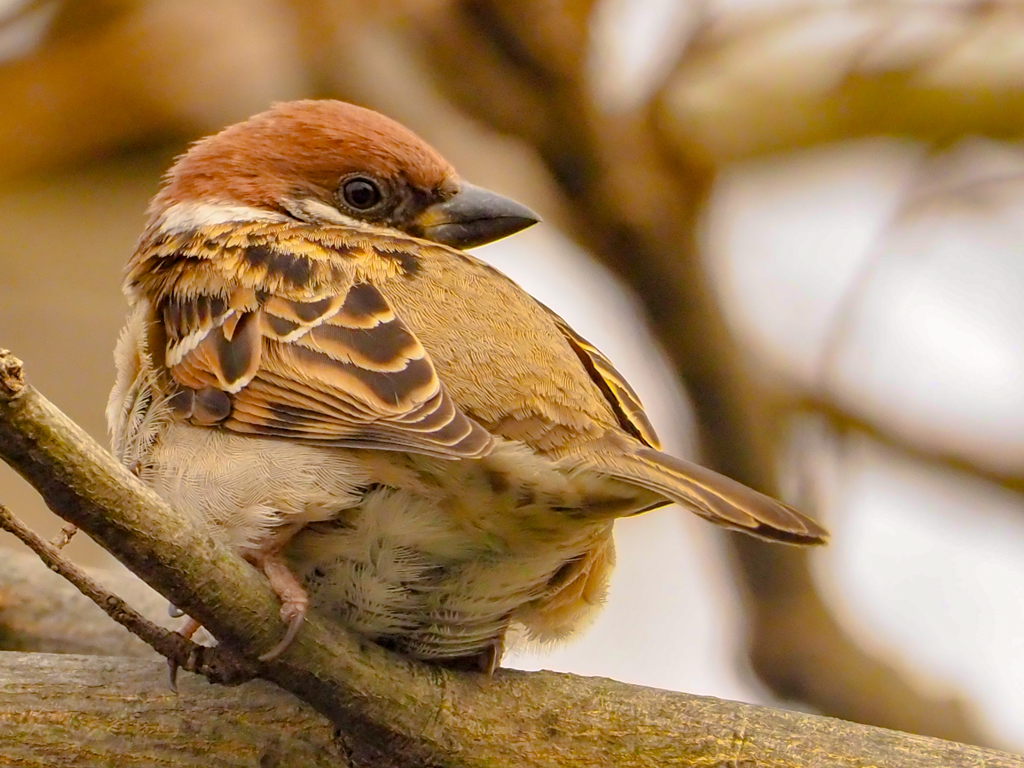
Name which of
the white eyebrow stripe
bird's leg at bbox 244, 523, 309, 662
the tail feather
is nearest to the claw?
bird's leg at bbox 244, 523, 309, 662

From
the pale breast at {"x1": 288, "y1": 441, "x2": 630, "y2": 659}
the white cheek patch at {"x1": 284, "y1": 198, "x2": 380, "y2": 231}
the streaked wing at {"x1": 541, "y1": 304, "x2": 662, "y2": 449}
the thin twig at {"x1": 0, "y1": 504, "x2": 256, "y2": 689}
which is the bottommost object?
the thin twig at {"x1": 0, "y1": 504, "x2": 256, "y2": 689}

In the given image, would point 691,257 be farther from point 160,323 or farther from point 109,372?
point 109,372

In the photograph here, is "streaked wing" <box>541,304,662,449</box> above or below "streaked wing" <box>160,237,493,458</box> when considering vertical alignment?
above

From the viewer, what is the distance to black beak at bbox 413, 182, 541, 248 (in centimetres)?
324

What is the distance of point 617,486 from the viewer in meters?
2.16

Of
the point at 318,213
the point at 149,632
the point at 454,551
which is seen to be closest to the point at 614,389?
the point at 454,551

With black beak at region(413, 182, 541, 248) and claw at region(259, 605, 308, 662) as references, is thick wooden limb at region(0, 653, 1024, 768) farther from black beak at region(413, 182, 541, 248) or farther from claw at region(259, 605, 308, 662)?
black beak at region(413, 182, 541, 248)

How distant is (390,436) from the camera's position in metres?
2.11

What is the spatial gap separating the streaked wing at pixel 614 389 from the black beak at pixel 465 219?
0.44 meters

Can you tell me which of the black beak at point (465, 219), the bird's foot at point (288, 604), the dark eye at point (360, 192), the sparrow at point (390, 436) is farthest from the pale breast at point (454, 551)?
the dark eye at point (360, 192)

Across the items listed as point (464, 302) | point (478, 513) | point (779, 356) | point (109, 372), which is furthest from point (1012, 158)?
point (109, 372)

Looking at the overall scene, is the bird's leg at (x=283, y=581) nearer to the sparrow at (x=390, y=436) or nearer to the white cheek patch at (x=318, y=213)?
the sparrow at (x=390, y=436)

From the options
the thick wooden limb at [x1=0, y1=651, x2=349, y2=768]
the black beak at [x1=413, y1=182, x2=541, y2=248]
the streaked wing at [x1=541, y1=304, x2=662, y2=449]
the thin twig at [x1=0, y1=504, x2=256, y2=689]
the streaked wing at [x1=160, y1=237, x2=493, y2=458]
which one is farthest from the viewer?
the black beak at [x1=413, y1=182, x2=541, y2=248]

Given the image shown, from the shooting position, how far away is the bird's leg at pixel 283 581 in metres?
2.05
